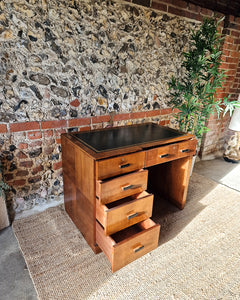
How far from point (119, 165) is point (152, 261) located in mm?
750

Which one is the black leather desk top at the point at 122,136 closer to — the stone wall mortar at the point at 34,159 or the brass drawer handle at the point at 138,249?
the stone wall mortar at the point at 34,159

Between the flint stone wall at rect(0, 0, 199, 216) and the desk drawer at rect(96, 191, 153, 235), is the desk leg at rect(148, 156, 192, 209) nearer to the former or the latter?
the desk drawer at rect(96, 191, 153, 235)

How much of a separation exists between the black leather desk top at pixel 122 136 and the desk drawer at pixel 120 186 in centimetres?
22

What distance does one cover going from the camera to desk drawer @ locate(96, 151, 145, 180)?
1350 mm

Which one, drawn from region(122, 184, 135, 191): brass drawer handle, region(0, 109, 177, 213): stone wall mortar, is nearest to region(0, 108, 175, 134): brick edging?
region(0, 109, 177, 213): stone wall mortar

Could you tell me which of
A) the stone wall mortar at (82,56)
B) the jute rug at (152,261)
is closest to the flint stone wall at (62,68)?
the stone wall mortar at (82,56)

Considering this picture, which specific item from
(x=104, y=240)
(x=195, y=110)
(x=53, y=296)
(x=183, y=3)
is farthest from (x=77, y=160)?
(x=183, y=3)

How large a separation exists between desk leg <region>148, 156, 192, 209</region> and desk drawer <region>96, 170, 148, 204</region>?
23.7 inches

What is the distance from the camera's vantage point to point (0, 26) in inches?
57.5

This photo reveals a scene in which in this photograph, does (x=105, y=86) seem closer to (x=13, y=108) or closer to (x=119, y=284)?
(x=13, y=108)

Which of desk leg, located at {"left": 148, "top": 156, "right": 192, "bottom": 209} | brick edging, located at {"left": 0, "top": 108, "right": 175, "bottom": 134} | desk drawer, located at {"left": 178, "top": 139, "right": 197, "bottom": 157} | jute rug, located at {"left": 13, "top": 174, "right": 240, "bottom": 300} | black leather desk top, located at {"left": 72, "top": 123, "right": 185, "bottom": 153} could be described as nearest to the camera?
jute rug, located at {"left": 13, "top": 174, "right": 240, "bottom": 300}

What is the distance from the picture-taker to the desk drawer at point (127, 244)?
4.42 feet

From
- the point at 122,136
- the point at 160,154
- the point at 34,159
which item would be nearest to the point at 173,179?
the point at 160,154

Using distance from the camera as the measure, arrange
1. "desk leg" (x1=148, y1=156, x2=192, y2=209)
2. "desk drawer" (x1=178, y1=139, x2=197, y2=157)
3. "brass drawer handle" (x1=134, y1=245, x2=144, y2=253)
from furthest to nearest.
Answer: "desk leg" (x1=148, y1=156, x2=192, y2=209)
"desk drawer" (x1=178, y1=139, x2=197, y2=157)
"brass drawer handle" (x1=134, y1=245, x2=144, y2=253)
